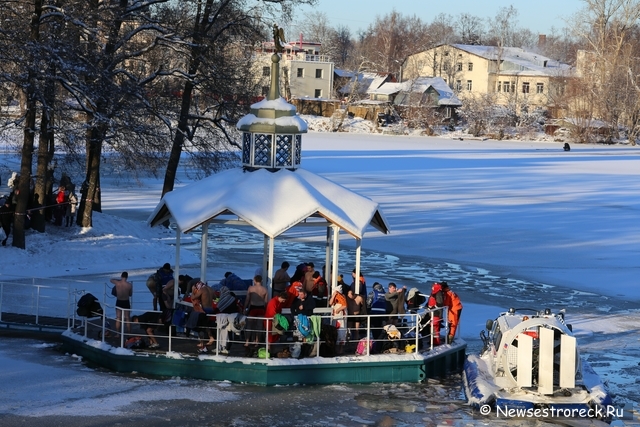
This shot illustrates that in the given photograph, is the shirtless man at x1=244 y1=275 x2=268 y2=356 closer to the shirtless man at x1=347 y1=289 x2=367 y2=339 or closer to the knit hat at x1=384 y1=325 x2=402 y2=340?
the shirtless man at x1=347 y1=289 x2=367 y2=339

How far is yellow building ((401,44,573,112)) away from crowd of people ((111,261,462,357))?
316 ft

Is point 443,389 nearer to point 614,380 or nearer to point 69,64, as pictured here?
point 614,380

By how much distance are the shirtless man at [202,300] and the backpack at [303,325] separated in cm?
152

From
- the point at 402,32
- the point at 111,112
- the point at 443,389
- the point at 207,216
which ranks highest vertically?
the point at 402,32

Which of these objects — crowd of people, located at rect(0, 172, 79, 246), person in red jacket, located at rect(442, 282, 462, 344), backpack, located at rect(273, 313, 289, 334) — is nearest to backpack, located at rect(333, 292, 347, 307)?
backpack, located at rect(273, 313, 289, 334)

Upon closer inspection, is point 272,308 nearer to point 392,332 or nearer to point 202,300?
point 202,300

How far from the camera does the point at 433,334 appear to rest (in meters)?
18.0

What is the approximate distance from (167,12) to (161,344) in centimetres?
1867

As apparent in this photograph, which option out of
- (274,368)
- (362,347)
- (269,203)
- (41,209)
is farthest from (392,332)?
(41,209)

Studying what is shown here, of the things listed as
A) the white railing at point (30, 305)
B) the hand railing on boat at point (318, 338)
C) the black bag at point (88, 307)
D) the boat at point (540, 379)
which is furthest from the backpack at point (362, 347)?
the white railing at point (30, 305)

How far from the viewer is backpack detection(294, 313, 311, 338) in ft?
55.0

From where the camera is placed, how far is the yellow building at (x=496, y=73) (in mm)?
121250

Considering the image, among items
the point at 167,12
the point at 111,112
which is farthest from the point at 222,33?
the point at 111,112

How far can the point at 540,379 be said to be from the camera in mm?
15398
